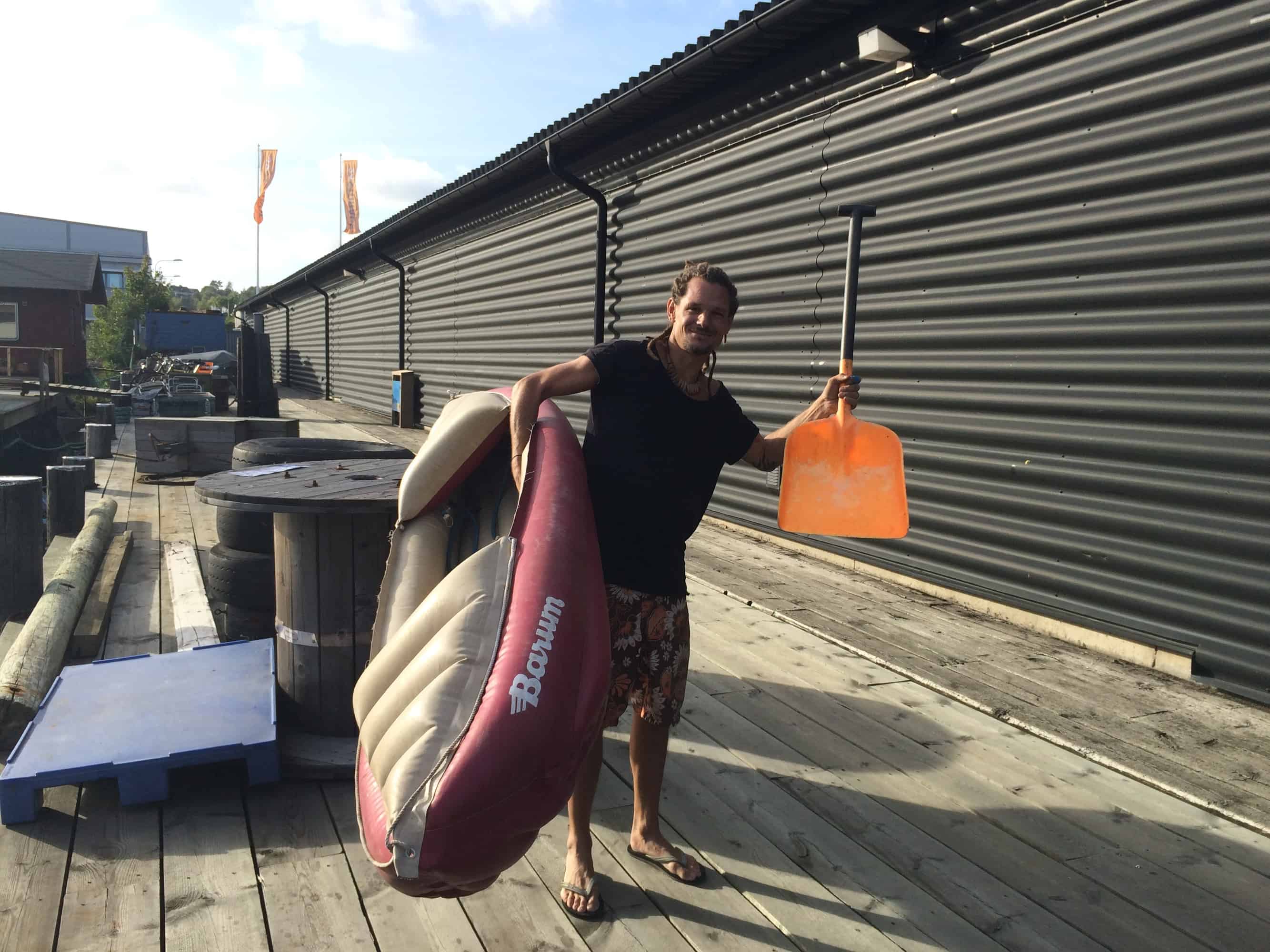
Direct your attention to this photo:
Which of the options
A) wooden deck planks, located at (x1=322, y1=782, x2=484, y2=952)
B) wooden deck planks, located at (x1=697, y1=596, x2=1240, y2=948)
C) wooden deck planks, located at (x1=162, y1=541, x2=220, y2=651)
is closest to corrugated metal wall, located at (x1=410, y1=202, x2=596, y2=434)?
wooden deck planks, located at (x1=162, y1=541, x2=220, y2=651)

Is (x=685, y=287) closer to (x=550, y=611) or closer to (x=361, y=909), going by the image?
(x=550, y=611)

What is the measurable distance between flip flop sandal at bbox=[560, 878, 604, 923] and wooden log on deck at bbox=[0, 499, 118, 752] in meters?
2.09

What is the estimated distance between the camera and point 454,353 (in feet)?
48.6

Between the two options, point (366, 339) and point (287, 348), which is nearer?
point (366, 339)

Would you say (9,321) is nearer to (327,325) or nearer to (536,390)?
(327,325)

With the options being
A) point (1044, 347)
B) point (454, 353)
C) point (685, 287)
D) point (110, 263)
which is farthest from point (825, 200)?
point (110, 263)

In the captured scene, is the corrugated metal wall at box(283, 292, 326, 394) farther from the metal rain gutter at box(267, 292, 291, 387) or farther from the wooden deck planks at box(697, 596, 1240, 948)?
the wooden deck planks at box(697, 596, 1240, 948)

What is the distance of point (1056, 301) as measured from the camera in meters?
4.94

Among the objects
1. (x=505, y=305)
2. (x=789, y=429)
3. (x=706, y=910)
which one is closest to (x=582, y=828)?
(x=706, y=910)

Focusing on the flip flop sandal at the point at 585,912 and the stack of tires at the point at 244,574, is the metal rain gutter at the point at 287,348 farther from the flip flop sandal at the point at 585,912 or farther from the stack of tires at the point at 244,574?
the flip flop sandal at the point at 585,912

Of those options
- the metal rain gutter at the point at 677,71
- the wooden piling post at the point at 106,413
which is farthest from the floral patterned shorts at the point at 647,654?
the wooden piling post at the point at 106,413

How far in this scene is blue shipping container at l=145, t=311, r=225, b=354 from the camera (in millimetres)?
37594

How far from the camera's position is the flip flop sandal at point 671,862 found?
2596 millimetres

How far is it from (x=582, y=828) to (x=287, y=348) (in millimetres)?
34022
